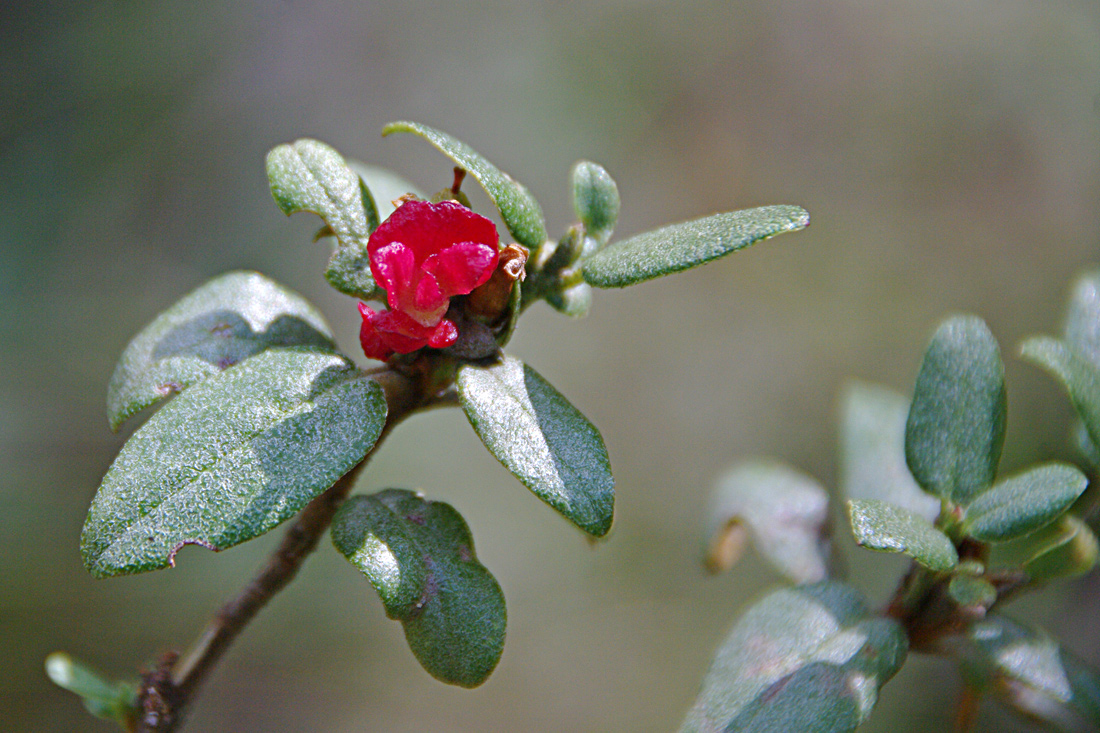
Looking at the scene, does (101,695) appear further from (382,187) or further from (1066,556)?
(1066,556)

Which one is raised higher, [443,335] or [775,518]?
[443,335]

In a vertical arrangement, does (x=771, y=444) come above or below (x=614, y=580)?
above

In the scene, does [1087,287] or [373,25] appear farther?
[373,25]

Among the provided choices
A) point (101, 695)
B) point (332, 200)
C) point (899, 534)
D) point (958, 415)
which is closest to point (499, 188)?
point (332, 200)

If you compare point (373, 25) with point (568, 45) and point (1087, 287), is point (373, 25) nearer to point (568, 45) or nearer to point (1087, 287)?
point (568, 45)

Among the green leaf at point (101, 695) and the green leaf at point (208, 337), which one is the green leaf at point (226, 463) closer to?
the green leaf at point (208, 337)

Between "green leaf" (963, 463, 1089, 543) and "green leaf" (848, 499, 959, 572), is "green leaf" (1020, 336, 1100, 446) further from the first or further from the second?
"green leaf" (848, 499, 959, 572)

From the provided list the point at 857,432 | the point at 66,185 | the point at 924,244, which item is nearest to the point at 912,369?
the point at 924,244
